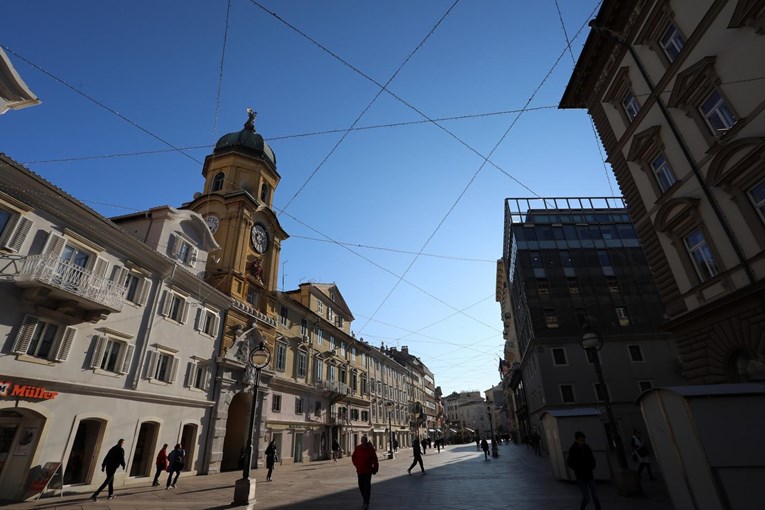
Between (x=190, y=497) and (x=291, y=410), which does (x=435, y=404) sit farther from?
(x=190, y=497)

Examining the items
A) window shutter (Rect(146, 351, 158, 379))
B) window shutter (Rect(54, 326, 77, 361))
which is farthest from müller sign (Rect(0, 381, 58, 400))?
window shutter (Rect(146, 351, 158, 379))

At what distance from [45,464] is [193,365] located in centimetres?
883

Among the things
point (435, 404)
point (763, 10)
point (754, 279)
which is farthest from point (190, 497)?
point (435, 404)

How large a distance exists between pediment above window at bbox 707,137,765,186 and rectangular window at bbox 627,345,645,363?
104 ft

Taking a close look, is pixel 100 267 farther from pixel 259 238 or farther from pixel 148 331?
pixel 259 238

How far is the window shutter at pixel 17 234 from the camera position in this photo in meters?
13.1

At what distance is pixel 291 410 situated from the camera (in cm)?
3181

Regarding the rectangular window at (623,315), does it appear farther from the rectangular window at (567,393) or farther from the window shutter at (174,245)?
the window shutter at (174,245)

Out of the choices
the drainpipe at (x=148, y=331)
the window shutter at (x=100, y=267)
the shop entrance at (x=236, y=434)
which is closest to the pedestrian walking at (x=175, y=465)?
the drainpipe at (x=148, y=331)

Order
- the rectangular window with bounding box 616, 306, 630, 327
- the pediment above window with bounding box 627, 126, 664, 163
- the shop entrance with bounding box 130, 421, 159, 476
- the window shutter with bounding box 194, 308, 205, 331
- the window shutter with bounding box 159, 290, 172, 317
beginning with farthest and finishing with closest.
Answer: the rectangular window with bounding box 616, 306, 630, 327 < the window shutter with bounding box 194, 308, 205, 331 < the window shutter with bounding box 159, 290, 172, 317 < the shop entrance with bounding box 130, 421, 159, 476 < the pediment above window with bounding box 627, 126, 664, 163

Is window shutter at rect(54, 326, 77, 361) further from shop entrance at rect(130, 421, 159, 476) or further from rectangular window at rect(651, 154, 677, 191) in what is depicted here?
rectangular window at rect(651, 154, 677, 191)

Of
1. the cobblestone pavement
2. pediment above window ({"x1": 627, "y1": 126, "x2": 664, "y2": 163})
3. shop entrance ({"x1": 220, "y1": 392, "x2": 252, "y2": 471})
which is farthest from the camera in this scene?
shop entrance ({"x1": 220, "y1": 392, "x2": 252, "y2": 471})

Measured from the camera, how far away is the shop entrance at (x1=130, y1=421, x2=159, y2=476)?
1783 cm

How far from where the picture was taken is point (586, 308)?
39.9m
